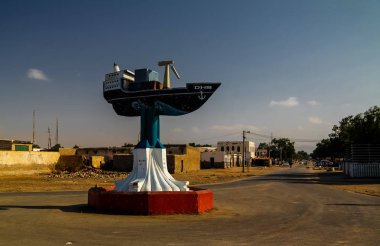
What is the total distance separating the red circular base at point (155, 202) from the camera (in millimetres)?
14875

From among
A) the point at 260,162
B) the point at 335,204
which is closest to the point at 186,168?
the point at 335,204

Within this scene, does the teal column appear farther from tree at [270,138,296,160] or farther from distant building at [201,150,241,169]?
tree at [270,138,296,160]

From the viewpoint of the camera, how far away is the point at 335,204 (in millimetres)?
19312

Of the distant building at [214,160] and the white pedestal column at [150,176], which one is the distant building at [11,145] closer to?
the distant building at [214,160]

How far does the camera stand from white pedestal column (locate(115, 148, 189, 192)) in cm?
1581

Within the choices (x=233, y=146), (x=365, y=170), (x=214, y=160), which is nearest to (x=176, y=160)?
(x=365, y=170)

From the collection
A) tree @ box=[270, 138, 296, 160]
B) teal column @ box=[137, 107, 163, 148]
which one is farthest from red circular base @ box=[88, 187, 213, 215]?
tree @ box=[270, 138, 296, 160]

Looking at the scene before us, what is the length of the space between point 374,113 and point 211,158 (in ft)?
139

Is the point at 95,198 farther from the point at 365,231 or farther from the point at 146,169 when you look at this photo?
the point at 365,231

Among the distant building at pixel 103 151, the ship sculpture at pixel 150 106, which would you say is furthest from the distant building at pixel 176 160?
the ship sculpture at pixel 150 106

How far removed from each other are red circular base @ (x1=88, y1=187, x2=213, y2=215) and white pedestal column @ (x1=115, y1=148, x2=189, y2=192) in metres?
0.65

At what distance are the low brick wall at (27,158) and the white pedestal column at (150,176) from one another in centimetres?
3202

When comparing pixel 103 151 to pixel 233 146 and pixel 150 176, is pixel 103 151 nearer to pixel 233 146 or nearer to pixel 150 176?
pixel 150 176

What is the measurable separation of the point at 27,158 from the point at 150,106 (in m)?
36.0
